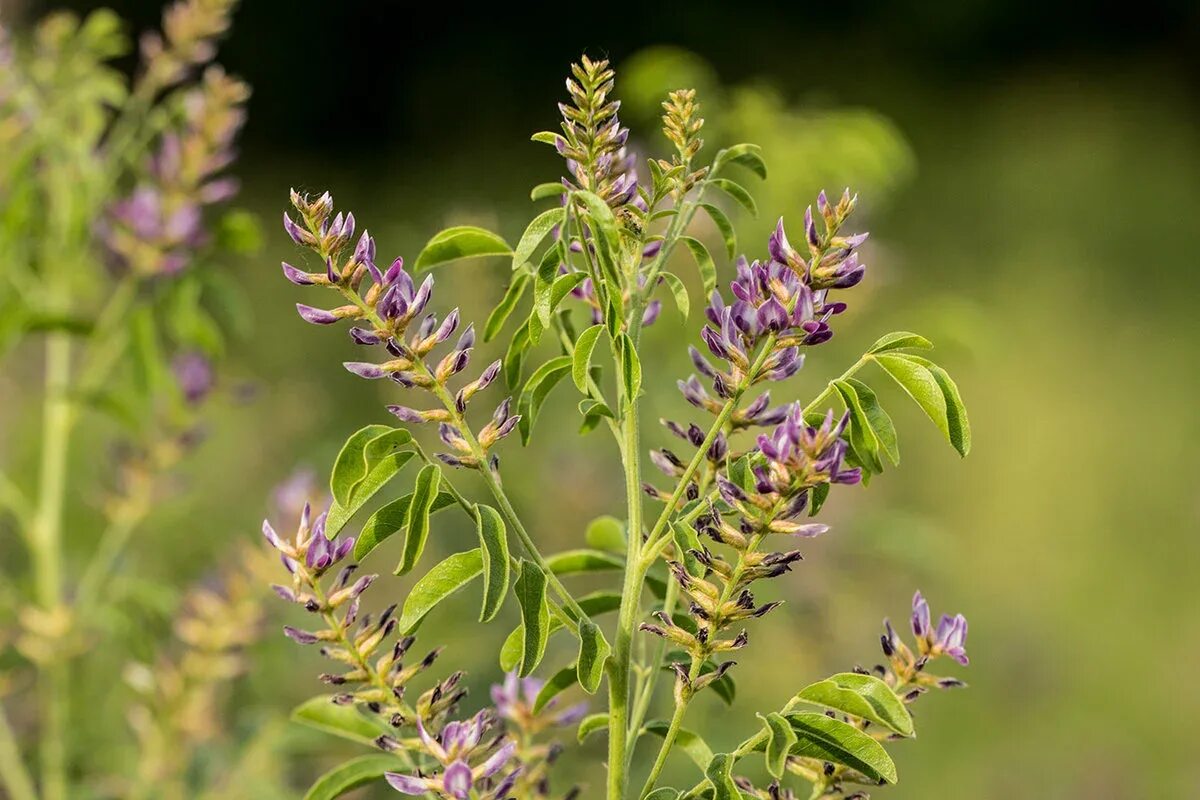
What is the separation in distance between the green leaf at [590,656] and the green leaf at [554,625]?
0.05 ft

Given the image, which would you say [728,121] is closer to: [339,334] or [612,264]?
[612,264]

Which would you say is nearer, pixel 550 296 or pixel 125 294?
pixel 550 296

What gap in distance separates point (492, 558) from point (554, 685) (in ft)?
0.41

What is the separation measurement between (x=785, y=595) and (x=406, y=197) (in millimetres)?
5387

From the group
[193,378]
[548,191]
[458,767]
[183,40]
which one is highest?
[183,40]

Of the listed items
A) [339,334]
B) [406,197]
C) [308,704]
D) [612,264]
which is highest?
[406,197]

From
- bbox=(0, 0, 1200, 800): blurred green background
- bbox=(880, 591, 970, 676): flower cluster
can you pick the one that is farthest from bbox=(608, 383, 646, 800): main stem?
bbox=(0, 0, 1200, 800): blurred green background

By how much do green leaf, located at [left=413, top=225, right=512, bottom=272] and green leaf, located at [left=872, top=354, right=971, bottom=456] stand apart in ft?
0.56

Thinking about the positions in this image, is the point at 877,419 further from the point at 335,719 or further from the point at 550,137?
the point at 335,719

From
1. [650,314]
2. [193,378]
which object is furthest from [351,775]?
[193,378]

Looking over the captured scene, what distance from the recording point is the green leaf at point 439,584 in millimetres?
495

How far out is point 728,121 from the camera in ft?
4.97

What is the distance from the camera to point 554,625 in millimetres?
560

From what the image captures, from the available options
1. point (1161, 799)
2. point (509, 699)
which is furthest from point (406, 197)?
point (509, 699)
